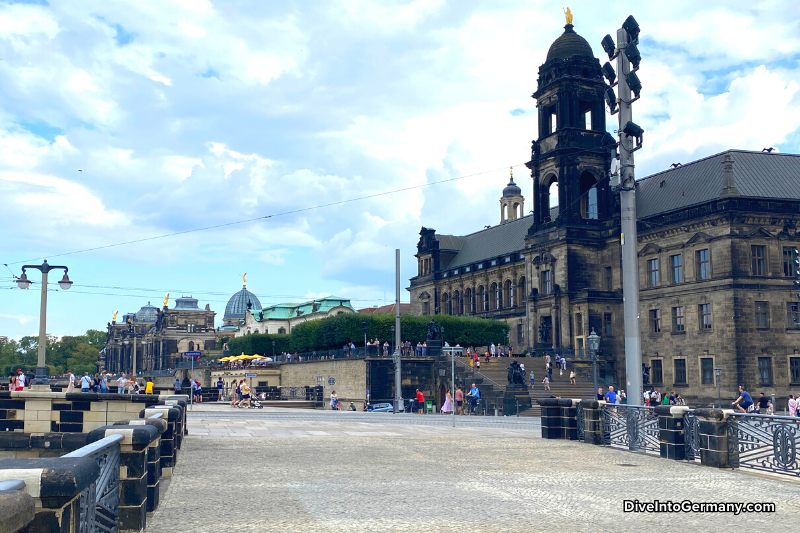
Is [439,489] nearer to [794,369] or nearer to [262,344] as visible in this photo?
[794,369]

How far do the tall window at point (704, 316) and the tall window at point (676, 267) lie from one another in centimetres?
254

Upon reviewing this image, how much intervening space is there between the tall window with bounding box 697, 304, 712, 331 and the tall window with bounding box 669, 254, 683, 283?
254cm

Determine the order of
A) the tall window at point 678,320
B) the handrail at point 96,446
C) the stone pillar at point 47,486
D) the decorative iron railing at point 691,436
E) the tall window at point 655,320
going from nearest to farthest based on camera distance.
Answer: the stone pillar at point 47,486, the handrail at point 96,446, the decorative iron railing at point 691,436, the tall window at point 678,320, the tall window at point 655,320

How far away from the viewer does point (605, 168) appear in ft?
217

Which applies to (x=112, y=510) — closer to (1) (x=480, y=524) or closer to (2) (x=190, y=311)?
(1) (x=480, y=524)

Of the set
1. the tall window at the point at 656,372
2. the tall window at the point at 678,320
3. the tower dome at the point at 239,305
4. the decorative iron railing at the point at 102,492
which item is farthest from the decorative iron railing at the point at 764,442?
the tower dome at the point at 239,305

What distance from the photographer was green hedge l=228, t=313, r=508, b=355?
221ft

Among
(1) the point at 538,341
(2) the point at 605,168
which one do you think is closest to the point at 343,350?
(1) the point at 538,341

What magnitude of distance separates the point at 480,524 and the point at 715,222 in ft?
158

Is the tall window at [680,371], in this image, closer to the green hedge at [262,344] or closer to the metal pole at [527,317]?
the metal pole at [527,317]

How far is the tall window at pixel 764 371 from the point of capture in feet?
168

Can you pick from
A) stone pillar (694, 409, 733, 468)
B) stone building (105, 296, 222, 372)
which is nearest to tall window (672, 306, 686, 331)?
stone pillar (694, 409, 733, 468)

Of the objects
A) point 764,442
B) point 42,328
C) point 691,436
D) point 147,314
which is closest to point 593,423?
point 691,436

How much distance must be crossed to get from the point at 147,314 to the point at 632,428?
559ft
